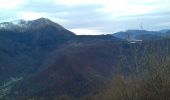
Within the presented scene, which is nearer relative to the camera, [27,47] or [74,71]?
[74,71]

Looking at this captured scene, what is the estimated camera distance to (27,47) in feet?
490

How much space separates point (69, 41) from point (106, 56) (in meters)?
38.1

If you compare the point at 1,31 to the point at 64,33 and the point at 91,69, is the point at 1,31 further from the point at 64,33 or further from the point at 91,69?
the point at 91,69

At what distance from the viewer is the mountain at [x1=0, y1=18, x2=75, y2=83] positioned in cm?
12494

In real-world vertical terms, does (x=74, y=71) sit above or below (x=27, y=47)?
below

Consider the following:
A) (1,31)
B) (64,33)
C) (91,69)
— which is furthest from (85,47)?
(1,31)

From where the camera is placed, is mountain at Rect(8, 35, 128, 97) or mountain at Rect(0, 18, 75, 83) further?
mountain at Rect(0, 18, 75, 83)

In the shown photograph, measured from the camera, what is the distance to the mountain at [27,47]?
410ft

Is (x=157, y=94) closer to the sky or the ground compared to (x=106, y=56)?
closer to the sky

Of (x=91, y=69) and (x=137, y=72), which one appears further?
(x=91, y=69)

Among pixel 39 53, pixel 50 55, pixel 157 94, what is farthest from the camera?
pixel 39 53

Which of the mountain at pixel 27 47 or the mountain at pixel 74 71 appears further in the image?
the mountain at pixel 27 47

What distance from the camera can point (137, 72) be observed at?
15.5 m

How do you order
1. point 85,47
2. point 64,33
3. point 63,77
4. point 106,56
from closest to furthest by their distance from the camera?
1. point 63,77
2. point 106,56
3. point 85,47
4. point 64,33
